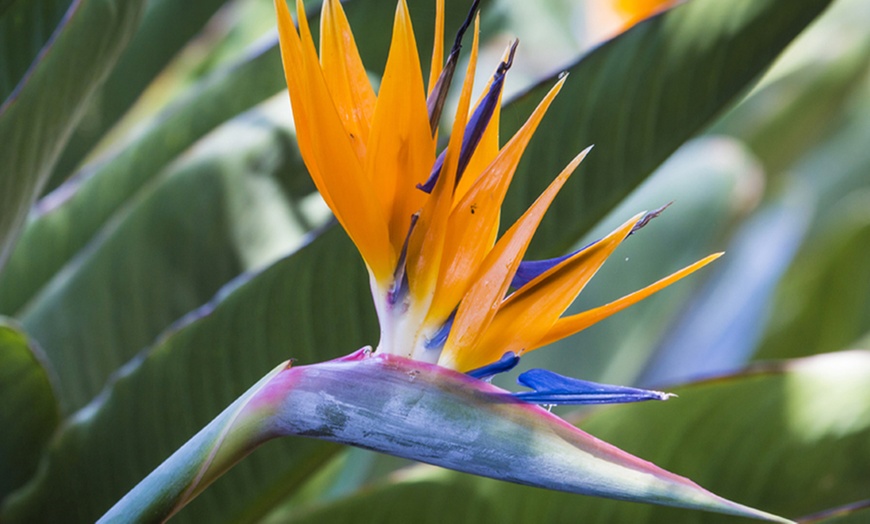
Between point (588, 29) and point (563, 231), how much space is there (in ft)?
3.81

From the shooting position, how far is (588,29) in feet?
6.02

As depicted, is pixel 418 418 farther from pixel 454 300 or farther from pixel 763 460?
pixel 763 460

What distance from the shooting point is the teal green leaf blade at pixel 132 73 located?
1226 mm

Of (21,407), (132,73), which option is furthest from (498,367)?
(132,73)

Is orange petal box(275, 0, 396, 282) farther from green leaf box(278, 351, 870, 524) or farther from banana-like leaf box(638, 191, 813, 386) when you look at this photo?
banana-like leaf box(638, 191, 813, 386)

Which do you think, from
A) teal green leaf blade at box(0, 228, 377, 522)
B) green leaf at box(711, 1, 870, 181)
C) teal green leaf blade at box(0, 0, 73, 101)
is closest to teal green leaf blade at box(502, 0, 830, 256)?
teal green leaf blade at box(0, 228, 377, 522)

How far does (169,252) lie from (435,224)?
1.73 feet

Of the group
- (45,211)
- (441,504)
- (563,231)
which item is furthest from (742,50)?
(45,211)

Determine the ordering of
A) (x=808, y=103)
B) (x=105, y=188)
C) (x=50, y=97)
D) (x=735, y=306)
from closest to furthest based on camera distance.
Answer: (x=50, y=97), (x=105, y=188), (x=735, y=306), (x=808, y=103)

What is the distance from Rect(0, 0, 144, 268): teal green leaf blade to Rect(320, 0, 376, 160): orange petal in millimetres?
297

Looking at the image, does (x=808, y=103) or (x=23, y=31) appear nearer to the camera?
(x=23, y=31)

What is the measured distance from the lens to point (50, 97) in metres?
0.67

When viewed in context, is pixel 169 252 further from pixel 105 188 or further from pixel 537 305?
pixel 537 305

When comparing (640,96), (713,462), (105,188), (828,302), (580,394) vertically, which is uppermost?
(105,188)
